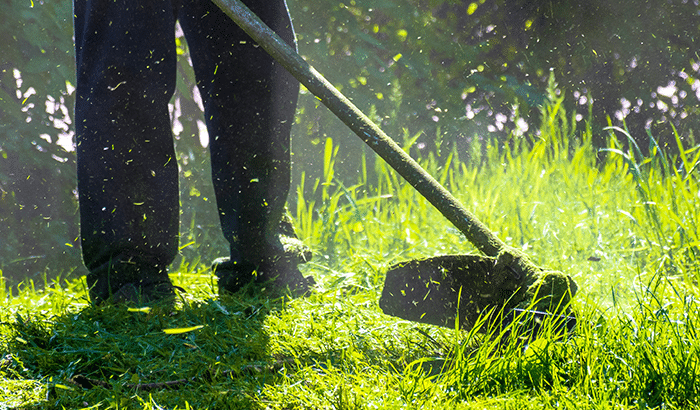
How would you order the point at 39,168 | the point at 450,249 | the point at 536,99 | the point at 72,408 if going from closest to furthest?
the point at 72,408, the point at 450,249, the point at 39,168, the point at 536,99

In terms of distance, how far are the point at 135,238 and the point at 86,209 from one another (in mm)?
185

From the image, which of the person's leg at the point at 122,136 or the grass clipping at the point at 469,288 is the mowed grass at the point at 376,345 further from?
the person's leg at the point at 122,136

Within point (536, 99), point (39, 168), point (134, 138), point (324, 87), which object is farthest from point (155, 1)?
point (536, 99)

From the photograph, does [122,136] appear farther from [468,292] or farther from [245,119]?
[468,292]

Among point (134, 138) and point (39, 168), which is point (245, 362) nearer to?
point (134, 138)

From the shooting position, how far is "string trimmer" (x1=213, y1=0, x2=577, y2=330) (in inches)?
54.7

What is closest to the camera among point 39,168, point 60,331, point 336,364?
point 336,364

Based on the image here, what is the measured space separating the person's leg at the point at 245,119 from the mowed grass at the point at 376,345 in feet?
0.80

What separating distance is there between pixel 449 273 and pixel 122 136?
1113 mm

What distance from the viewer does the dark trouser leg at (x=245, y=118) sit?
6.13 ft

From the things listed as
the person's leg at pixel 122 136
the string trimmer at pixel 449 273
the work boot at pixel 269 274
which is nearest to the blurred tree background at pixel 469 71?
the work boot at pixel 269 274

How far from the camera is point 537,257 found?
2117 mm

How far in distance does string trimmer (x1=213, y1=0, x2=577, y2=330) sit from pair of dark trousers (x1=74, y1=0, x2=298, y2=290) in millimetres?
266

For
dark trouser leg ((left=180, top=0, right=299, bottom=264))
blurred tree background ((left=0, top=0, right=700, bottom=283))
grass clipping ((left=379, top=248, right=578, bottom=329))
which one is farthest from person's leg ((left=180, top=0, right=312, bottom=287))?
blurred tree background ((left=0, top=0, right=700, bottom=283))
